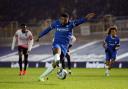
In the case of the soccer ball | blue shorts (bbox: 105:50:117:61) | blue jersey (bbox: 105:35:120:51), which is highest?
blue jersey (bbox: 105:35:120:51)

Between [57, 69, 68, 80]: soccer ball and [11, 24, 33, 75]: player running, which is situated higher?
[11, 24, 33, 75]: player running

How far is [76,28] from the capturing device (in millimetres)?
39938

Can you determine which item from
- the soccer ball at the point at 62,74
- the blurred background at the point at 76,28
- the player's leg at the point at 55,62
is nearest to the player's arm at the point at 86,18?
the player's leg at the point at 55,62

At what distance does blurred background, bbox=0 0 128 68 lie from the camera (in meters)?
36.2

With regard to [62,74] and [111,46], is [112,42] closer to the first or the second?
[111,46]

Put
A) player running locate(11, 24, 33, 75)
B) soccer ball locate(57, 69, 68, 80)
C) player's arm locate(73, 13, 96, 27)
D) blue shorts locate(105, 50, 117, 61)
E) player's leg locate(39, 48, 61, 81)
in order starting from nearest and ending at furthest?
1. player's arm locate(73, 13, 96, 27)
2. player's leg locate(39, 48, 61, 81)
3. soccer ball locate(57, 69, 68, 80)
4. player running locate(11, 24, 33, 75)
5. blue shorts locate(105, 50, 117, 61)

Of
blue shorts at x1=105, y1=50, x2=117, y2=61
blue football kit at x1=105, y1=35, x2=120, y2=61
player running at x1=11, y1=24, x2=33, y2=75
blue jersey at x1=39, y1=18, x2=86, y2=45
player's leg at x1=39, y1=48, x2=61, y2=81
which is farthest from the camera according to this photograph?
blue football kit at x1=105, y1=35, x2=120, y2=61

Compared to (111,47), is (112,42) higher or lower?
higher

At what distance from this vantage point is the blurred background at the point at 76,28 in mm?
36250

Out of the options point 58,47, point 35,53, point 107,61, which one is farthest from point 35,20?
point 58,47

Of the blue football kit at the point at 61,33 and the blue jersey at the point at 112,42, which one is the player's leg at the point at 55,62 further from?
the blue jersey at the point at 112,42

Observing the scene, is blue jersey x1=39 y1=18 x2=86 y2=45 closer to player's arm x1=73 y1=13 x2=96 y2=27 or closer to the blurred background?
player's arm x1=73 y1=13 x2=96 y2=27

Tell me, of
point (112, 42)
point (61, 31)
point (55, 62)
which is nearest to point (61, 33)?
point (61, 31)

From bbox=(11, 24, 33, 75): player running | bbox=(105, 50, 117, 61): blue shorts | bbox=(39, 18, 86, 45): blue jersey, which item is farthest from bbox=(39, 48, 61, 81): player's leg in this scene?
bbox=(105, 50, 117, 61): blue shorts
